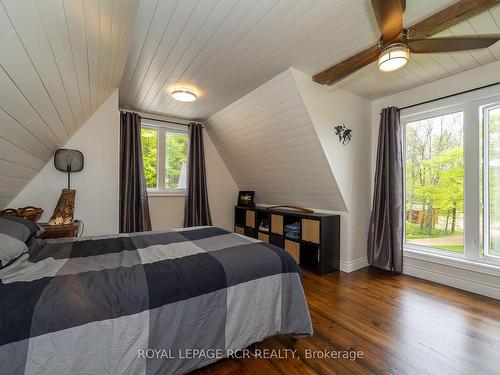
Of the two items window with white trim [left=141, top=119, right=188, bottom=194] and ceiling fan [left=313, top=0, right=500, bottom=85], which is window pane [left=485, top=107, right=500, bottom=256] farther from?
window with white trim [left=141, top=119, right=188, bottom=194]

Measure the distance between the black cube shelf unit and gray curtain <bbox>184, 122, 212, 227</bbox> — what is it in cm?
90

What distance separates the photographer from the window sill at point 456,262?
2398 millimetres

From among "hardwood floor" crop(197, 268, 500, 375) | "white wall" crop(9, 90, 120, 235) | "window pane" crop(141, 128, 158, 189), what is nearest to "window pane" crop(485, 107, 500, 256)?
"hardwood floor" crop(197, 268, 500, 375)

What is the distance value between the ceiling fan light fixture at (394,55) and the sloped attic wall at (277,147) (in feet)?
3.26

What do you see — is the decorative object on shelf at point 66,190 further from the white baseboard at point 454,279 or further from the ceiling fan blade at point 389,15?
the white baseboard at point 454,279

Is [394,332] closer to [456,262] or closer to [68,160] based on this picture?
[456,262]

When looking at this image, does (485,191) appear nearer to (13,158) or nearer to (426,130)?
(426,130)

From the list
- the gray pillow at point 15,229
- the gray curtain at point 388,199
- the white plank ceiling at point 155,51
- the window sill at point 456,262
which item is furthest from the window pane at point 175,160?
the window sill at point 456,262

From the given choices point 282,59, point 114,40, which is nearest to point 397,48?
point 282,59

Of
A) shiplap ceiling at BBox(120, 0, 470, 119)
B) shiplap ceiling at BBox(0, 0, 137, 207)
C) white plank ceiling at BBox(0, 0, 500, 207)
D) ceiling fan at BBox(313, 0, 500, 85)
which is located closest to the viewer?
shiplap ceiling at BBox(0, 0, 137, 207)

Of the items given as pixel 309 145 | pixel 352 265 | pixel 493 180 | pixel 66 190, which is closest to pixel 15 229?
pixel 66 190

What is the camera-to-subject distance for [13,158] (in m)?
1.74

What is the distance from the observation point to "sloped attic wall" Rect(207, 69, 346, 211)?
274 centimetres

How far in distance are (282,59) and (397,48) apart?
3.25ft
